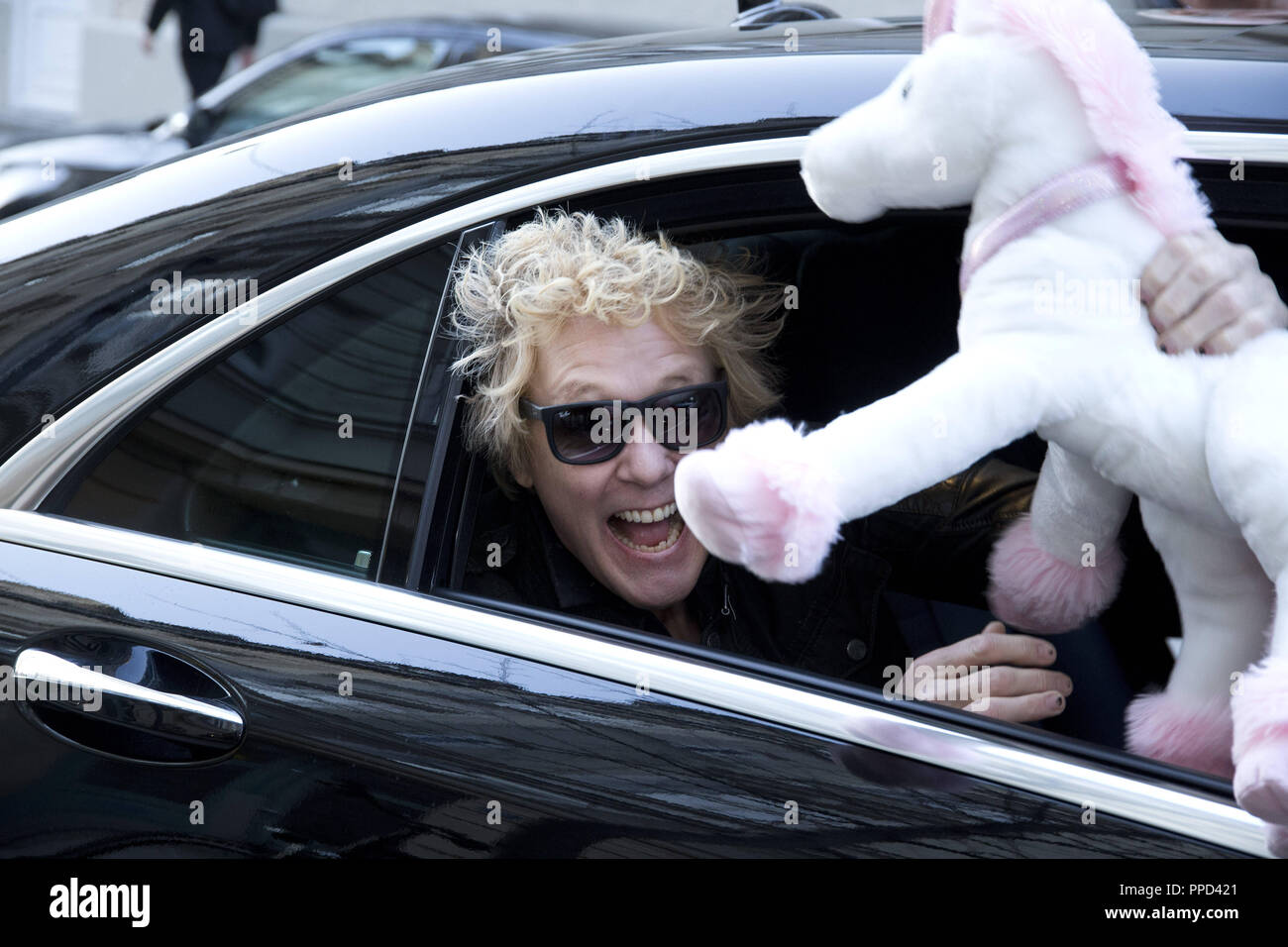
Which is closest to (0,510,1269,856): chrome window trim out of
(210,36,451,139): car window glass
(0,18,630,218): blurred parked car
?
(0,18,630,218): blurred parked car

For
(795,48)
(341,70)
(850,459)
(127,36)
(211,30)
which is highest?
(127,36)

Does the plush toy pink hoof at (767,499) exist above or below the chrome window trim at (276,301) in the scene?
below

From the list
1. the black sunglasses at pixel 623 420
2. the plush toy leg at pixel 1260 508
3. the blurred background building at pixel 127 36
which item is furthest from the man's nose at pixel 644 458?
the blurred background building at pixel 127 36

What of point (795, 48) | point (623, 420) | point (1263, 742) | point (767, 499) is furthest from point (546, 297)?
point (1263, 742)

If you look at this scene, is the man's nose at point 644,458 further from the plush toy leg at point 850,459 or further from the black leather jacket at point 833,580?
the plush toy leg at point 850,459

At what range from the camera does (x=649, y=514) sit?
1954mm

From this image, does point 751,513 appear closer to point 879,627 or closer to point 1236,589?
point 1236,589

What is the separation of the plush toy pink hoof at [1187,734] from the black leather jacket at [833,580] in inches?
18.4

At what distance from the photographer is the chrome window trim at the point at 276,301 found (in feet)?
5.50

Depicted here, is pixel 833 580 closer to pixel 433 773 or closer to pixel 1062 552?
pixel 1062 552

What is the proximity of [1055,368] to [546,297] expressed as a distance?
0.77 metres

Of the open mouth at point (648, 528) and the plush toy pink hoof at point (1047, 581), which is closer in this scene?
the plush toy pink hoof at point (1047, 581)

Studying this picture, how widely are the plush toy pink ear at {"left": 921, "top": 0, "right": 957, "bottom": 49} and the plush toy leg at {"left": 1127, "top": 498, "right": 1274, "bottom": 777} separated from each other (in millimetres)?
512
